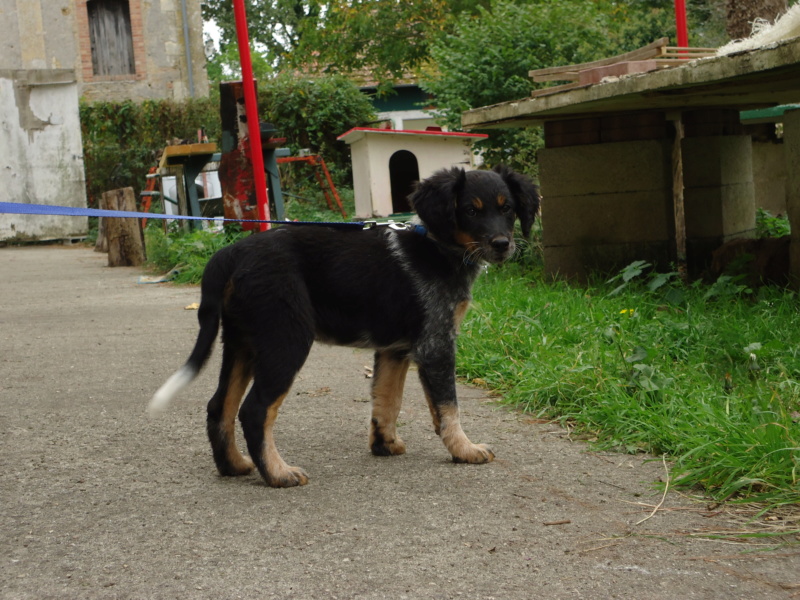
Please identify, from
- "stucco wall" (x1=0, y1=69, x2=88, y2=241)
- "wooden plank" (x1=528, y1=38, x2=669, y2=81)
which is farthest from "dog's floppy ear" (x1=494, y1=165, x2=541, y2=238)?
"stucco wall" (x1=0, y1=69, x2=88, y2=241)

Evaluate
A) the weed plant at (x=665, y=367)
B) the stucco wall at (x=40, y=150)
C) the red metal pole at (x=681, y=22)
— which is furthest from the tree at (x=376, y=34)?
the weed plant at (x=665, y=367)

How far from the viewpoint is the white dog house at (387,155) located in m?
14.5

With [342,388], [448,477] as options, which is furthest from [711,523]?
[342,388]

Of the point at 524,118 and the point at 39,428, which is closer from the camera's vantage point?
the point at 39,428

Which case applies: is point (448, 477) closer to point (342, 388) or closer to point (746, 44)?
point (342, 388)

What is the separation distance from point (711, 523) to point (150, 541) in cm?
190

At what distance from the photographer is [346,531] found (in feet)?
10.8

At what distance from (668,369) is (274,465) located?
238cm

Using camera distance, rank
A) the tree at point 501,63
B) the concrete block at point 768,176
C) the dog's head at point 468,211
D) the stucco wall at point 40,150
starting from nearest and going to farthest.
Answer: the dog's head at point 468,211
the concrete block at point 768,176
the tree at point 501,63
the stucco wall at point 40,150

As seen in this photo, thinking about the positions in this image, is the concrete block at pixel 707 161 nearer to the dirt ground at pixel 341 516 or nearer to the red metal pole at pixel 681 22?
the red metal pole at pixel 681 22

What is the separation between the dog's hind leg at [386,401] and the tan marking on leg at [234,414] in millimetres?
588

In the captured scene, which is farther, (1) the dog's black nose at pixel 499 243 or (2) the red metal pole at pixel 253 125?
(2) the red metal pole at pixel 253 125

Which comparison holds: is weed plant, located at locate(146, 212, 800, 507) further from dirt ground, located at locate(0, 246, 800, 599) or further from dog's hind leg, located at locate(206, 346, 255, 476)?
dog's hind leg, located at locate(206, 346, 255, 476)

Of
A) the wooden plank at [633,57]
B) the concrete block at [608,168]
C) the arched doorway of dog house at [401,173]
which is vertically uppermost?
the wooden plank at [633,57]
